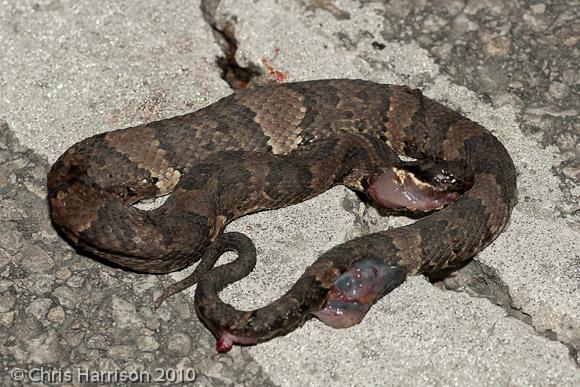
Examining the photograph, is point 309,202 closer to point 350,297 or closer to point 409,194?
point 409,194

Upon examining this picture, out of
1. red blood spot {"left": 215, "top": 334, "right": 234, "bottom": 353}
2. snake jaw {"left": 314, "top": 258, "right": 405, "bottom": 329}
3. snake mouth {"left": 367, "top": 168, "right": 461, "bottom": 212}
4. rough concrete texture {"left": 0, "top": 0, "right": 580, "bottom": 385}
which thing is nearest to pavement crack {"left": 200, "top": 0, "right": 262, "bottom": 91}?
rough concrete texture {"left": 0, "top": 0, "right": 580, "bottom": 385}

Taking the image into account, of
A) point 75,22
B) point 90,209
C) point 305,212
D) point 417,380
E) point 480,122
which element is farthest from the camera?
point 75,22

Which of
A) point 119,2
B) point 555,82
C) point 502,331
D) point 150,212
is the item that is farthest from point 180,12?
point 502,331

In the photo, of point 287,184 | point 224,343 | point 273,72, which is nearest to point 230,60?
point 273,72

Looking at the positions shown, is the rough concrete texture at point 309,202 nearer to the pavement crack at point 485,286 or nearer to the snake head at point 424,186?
the pavement crack at point 485,286

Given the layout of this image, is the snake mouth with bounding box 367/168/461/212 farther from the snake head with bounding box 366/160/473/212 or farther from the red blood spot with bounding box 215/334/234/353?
the red blood spot with bounding box 215/334/234/353

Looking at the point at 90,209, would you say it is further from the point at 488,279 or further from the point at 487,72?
the point at 487,72

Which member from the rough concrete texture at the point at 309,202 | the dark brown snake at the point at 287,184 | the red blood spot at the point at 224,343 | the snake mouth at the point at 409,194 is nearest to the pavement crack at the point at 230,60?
the rough concrete texture at the point at 309,202
